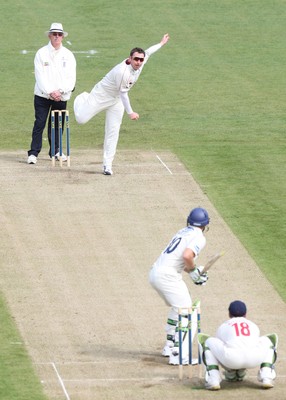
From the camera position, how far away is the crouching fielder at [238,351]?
52.5ft

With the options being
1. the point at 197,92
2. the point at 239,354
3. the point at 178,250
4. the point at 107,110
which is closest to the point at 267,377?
the point at 239,354

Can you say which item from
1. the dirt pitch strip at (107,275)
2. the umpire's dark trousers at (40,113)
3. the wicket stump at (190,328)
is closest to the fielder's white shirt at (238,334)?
the wicket stump at (190,328)

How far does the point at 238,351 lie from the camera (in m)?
16.0

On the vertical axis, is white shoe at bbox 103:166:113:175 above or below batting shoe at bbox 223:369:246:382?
below

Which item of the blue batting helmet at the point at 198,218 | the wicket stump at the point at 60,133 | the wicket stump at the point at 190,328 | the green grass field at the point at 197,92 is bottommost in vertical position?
the green grass field at the point at 197,92

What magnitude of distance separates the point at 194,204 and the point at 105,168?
7.56ft

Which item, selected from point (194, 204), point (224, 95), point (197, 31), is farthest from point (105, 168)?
point (197, 31)

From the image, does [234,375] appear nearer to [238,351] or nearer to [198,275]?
[238,351]

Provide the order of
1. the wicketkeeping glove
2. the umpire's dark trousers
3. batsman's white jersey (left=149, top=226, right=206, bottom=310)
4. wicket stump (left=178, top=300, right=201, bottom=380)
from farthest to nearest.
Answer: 1. the umpire's dark trousers
2. batsman's white jersey (left=149, top=226, right=206, bottom=310)
3. the wicketkeeping glove
4. wicket stump (left=178, top=300, right=201, bottom=380)

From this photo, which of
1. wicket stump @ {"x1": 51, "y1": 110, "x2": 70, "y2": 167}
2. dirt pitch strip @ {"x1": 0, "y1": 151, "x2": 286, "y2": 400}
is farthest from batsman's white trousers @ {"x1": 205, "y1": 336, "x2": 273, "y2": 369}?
wicket stump @ {"x1": 51, "y1": 110, "x2": 70, "y2": 167}

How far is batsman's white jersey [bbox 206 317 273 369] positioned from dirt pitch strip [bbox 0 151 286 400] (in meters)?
0.38

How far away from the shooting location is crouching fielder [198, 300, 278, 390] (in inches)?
630

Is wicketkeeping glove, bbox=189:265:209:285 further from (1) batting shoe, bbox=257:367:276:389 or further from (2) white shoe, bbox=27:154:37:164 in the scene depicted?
(2) white shoe, bbox=27:154:37:164

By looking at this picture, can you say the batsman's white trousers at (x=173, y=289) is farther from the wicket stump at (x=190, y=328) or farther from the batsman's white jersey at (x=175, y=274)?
the wicket stump at (x=190, y=328)
